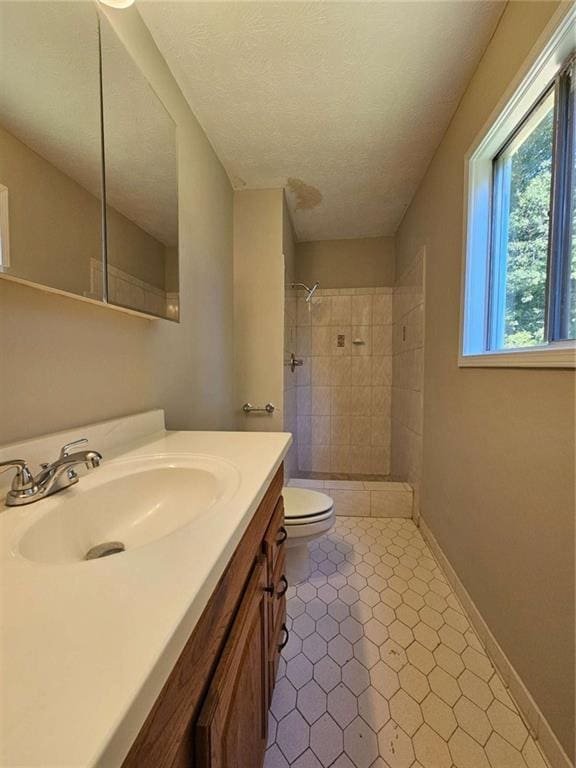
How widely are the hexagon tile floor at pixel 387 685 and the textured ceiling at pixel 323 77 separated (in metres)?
2.23

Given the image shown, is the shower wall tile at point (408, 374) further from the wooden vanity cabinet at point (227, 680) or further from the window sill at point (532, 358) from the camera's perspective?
the wooden vanity cabinet at point (227, 680)

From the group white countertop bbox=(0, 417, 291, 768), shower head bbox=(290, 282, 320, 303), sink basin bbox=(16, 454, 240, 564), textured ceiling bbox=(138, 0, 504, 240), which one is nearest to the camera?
white countertop bbox=(0, 417, 291, 768)

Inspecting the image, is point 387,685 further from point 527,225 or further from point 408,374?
point 408,374

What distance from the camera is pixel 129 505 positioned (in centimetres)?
81

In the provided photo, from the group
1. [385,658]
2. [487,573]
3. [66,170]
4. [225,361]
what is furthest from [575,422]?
[225,361]

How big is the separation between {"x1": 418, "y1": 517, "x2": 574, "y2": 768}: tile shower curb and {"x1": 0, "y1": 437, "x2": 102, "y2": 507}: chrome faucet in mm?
1368

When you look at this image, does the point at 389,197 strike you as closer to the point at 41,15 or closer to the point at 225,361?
the point at 225,361

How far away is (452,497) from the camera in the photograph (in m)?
1.62

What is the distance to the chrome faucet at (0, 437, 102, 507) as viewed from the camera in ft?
2.05

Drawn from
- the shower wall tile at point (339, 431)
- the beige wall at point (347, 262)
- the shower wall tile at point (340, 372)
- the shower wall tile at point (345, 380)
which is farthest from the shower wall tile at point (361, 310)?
the shower wall tile at point (339, 431)

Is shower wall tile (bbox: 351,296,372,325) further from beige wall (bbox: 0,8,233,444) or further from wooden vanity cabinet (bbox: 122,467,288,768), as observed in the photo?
wooden vanity cabinet (bbox: 122,467,288,768)

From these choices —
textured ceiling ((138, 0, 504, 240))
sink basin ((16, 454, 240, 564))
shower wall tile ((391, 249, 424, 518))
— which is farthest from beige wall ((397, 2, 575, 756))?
sink basin ((16, 454, 240, 564))

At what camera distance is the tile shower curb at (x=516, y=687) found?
887 millimetres

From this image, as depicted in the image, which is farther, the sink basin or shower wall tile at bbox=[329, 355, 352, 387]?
shower wall tile at bbox=[329, 355, 352, 387]
